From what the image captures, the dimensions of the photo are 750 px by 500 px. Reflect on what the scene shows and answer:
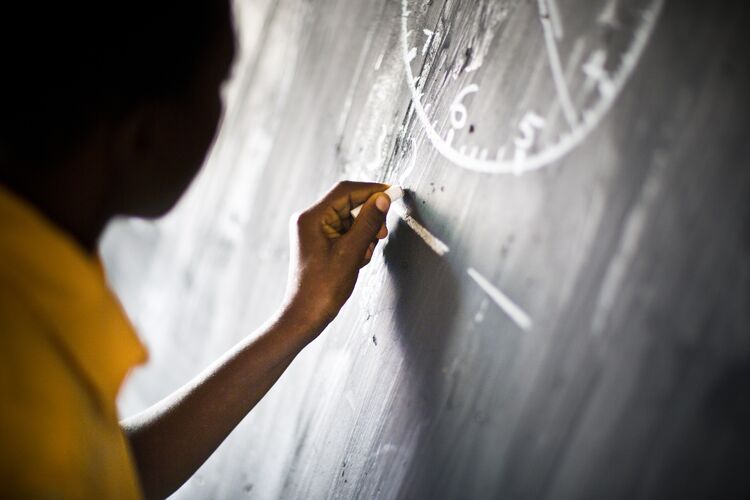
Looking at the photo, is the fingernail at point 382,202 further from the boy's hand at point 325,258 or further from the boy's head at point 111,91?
the boy's head at point 111,91

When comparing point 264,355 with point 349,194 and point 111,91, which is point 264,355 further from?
point 111,91

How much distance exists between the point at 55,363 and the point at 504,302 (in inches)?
14.4

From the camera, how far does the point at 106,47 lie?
433 millimetres

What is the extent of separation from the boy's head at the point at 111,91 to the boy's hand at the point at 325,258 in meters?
0.18

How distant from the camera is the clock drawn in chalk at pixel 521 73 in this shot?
15.5 inches

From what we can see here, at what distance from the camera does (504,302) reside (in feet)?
1.47

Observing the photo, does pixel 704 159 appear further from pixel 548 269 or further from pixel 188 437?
pixel 188 437

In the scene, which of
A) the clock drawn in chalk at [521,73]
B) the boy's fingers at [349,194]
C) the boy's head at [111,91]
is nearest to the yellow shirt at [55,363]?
the boy's head at [111,91]

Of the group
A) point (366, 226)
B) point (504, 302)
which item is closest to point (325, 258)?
point (366, 226)

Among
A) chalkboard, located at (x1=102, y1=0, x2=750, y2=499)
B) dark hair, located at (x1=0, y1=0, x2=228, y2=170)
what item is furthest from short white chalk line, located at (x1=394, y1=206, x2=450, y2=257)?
dark hair, located at (x1=0, y1=0, x2=228, y2=170)

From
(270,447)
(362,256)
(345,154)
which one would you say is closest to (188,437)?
(270,447)

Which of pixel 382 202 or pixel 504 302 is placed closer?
pixel 504 302

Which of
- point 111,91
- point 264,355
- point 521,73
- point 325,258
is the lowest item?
point 264,355

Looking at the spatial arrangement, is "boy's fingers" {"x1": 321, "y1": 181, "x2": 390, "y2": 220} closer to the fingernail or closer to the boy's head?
the fingernail
